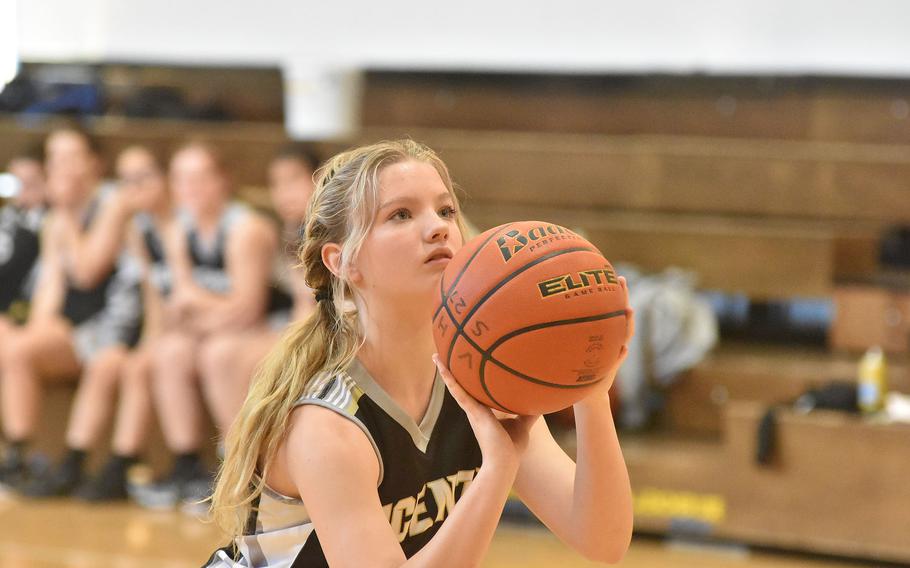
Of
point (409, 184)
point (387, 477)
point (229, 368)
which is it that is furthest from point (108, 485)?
point (409, 184)

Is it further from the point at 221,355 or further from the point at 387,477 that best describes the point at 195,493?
the point at 387,477

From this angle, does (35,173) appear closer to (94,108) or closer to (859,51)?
(94,108)

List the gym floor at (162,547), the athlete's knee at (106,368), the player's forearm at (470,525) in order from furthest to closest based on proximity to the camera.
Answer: the athlete's knee at (106,368) < the gym floor at (162,547) < the player's forearm at (470,525)

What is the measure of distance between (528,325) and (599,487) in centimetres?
31

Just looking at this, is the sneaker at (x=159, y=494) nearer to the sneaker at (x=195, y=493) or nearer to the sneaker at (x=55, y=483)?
the sneaker at (x=195, y=493)

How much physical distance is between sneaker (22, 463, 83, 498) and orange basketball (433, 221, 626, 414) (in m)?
3.57

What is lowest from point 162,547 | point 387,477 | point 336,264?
point 162,547

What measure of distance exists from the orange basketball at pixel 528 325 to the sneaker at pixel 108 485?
3.42m

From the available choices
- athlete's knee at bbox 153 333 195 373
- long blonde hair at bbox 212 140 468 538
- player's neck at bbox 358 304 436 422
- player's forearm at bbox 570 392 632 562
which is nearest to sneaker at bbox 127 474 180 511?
athlete's knee at bbox 153 333 195 373

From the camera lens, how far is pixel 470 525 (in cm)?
172

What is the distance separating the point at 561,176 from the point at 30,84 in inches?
122

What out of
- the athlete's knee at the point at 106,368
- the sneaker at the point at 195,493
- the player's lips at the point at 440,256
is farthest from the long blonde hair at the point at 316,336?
the athlete's knee at the point at 106,368

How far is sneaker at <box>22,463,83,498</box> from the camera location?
16.0 feet

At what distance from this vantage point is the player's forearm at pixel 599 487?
1.86m
